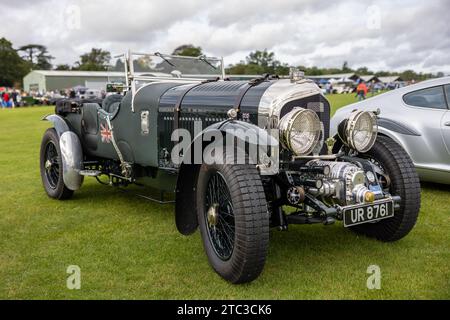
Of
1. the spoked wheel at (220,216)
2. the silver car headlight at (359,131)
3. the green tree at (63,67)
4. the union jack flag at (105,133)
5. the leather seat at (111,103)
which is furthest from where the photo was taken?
the green tree at (63,67)

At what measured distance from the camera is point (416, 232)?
462 centimetres

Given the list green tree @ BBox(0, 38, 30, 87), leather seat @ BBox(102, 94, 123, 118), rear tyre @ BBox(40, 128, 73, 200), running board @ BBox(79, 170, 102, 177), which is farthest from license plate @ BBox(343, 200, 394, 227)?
green tree @ BBox(0, 38, 30, 87)

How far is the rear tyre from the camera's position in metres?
6.07

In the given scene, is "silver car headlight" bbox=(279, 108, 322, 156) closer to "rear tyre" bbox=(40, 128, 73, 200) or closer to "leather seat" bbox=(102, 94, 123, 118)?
"leather seat" bbox=(102, 94, 123, 118)

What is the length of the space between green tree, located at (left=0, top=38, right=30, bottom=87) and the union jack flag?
78.7m

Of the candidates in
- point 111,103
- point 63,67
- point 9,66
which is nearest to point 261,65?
point 111,103

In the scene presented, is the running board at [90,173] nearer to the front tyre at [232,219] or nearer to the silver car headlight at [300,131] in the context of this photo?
the front tyre at [232,219]

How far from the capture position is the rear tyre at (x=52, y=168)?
A: 6.07m

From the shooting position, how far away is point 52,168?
6.47 meters

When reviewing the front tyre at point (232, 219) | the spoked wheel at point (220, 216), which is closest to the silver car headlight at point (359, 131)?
the front tyre at point (232, 219)

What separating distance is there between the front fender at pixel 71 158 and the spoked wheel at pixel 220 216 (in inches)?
107

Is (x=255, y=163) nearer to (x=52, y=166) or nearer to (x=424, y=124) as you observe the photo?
(x=424, y=124)
